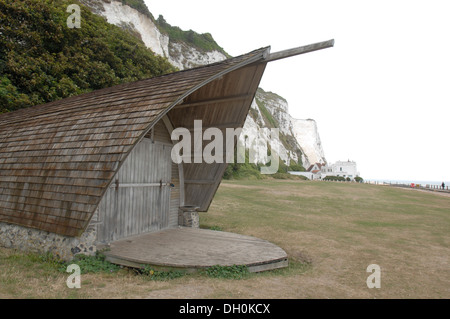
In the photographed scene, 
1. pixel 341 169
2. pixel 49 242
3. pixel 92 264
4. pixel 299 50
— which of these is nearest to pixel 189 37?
pixel 299 50

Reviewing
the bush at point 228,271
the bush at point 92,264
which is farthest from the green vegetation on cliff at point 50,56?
the bush at point 228,271

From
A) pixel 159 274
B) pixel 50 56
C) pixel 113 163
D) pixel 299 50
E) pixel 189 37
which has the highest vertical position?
pixel 189 37

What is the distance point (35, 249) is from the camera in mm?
6473

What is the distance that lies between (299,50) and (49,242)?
7.43 metres

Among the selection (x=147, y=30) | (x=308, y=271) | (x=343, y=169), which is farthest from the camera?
(x=343, y=169)

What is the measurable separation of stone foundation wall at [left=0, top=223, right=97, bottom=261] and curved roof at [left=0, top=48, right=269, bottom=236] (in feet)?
0.74

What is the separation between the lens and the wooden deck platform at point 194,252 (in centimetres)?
595

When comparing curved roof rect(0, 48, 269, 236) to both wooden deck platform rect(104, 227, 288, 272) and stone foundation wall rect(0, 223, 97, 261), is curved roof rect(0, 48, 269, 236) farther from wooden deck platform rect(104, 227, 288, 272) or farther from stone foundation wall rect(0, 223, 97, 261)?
wooden deck platform rect(104, 227, 288, 272)

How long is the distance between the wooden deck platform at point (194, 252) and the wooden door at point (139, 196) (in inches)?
16.0

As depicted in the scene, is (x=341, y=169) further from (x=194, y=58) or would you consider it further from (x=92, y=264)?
(x=92, y=264)

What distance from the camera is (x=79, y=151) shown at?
6621mm

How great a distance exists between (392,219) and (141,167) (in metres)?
14.1
